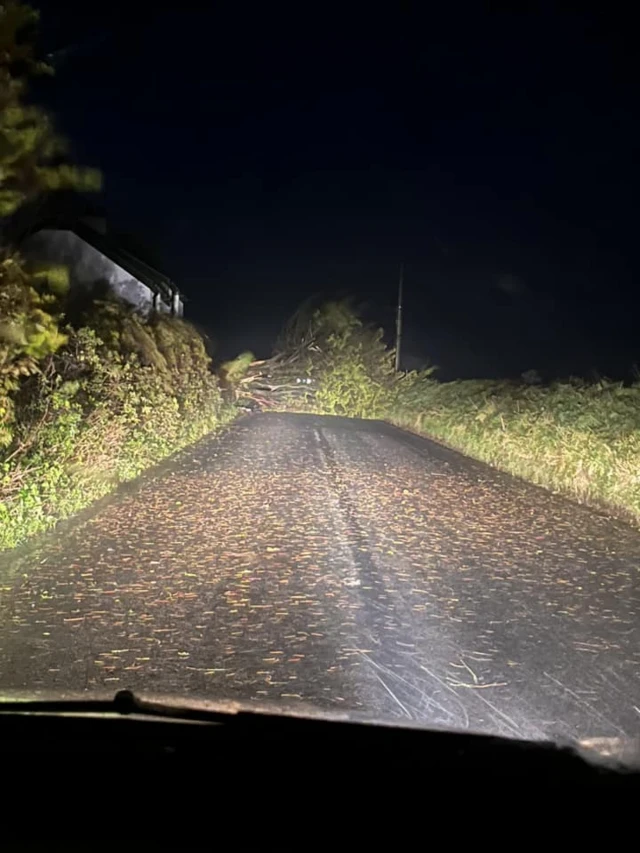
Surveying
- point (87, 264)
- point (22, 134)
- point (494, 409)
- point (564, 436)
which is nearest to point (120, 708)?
A: point (22, 134)

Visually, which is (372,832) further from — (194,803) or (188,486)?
(188,486)

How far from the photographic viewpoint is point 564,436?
17.8m

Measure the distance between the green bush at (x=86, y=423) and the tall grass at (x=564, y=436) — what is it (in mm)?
7856

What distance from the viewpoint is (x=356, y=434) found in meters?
31.2

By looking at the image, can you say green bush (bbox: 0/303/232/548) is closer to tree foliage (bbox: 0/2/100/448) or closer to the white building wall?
tree foliage (bbox: 0/2/100/448)

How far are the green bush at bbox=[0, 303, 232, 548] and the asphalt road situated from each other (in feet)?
1.57

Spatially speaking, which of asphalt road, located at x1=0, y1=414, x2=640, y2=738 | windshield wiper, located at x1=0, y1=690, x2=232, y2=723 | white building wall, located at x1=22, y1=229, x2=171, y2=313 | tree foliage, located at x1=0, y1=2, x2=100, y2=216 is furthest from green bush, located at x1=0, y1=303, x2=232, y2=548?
white building wall, located at x1=22, y1=229, x2=171, y2=313

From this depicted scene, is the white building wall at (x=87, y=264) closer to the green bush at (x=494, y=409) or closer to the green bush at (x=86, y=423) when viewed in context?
the green bush at (x=494, y=409)

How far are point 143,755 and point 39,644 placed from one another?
3376 millimetres

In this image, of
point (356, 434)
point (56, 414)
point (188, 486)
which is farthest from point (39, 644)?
point (356, 434)

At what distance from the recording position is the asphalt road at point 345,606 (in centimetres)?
546

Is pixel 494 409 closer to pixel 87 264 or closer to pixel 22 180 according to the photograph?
pixel 22 180

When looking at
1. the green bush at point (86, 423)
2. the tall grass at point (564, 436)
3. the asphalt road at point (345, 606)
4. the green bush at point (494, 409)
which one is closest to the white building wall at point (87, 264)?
the green bush at point (494, 409)

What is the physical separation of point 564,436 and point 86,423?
31.5 feet
